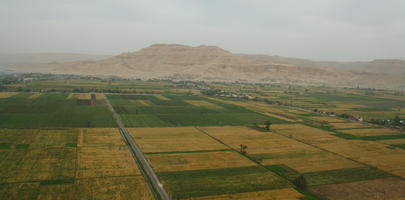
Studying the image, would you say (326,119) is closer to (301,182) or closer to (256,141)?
Answer: (256,141)

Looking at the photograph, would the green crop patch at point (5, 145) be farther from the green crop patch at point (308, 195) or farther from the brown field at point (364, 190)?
the brown field at point (364, 190)

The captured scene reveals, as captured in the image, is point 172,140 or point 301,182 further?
point 172,140

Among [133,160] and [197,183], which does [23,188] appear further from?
[197,183]

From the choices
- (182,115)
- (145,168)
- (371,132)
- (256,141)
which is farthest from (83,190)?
(371,132)

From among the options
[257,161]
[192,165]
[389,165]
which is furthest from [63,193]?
[389,165]

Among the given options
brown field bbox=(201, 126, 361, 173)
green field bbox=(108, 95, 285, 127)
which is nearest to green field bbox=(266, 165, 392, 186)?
brown field bbox=(201, 126, 361, 173)

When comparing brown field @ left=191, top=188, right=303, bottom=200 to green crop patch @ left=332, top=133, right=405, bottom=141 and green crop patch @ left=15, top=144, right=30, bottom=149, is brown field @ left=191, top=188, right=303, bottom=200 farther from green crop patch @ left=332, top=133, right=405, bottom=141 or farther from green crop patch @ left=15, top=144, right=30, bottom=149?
green crop patch @ left=332, top=133, right=405, bottom=141
